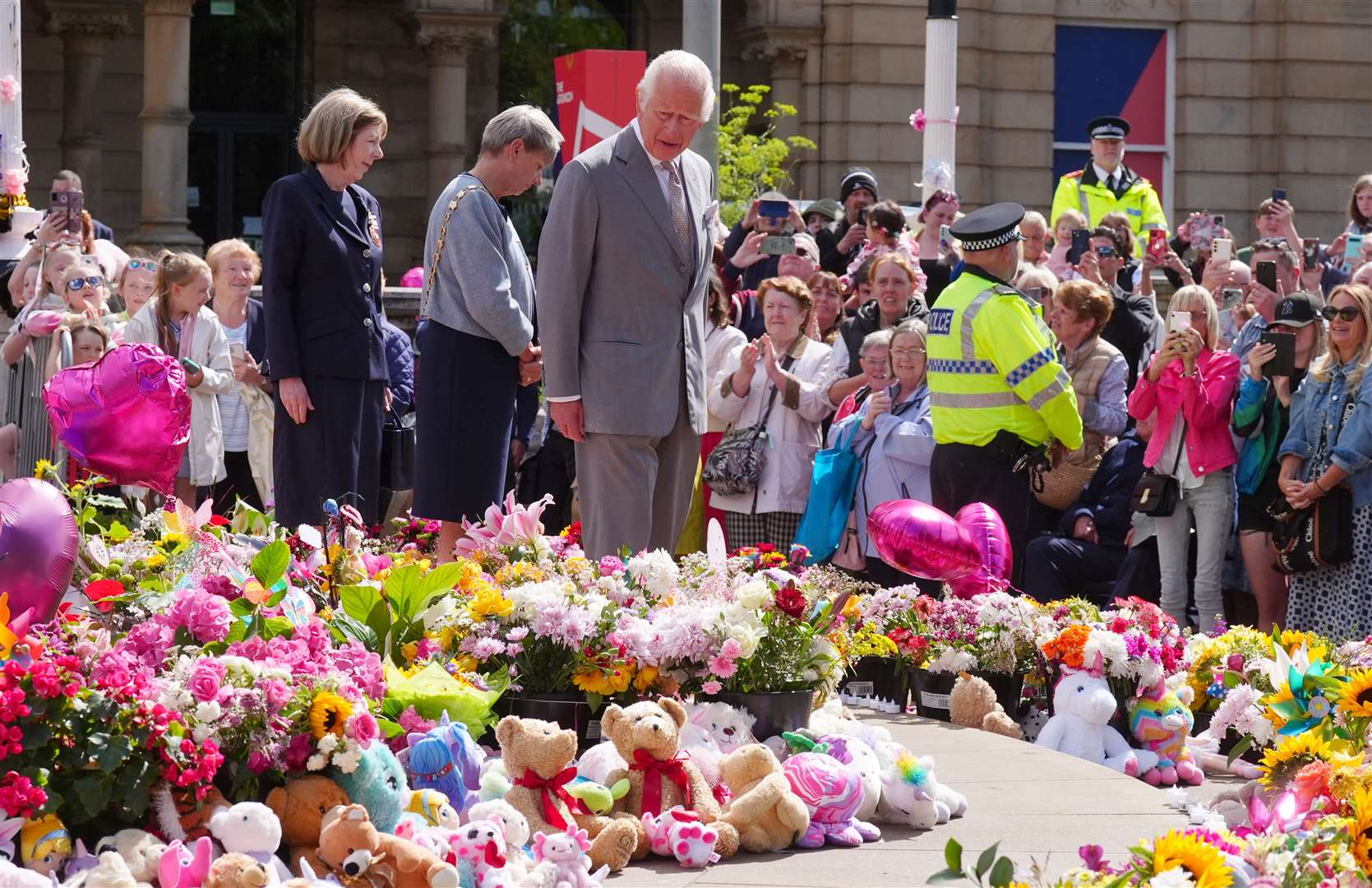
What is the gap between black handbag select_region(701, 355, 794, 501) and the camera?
9.95m

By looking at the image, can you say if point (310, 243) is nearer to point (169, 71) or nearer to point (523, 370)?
point (523, 370)

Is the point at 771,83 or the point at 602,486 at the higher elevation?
the point at 771,83

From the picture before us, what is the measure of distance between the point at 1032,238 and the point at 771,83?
9.94 metres

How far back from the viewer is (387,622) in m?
5.63

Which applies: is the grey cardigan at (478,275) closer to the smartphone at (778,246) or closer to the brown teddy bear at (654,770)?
the brown teddy bear at (654,770)

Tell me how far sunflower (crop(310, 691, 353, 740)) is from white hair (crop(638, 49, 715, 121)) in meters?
2.83

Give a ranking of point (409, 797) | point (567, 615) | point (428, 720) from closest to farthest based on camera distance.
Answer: point (409, 797) → point (428, 720) → point (567, 615)

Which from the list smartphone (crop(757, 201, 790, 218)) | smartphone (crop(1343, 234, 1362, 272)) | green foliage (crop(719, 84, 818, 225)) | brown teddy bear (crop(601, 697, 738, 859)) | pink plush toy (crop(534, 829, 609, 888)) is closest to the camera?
pink plush toy (crop(534, 829, 609, 888))

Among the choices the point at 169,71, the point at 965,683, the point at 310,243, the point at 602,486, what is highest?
the point at 169,71

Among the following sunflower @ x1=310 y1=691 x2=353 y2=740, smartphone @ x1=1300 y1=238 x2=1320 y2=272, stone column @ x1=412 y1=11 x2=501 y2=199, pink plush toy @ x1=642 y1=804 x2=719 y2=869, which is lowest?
pink plush toy @ x1=642 y1=804 x2=719 y2=869

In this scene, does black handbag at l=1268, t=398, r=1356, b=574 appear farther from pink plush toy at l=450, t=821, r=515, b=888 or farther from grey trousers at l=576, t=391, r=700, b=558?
pink plush toy at l=450, t=821, r=515, b=888

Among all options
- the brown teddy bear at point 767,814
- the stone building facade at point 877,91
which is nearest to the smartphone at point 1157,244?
the brown teddy bear at point 767,814

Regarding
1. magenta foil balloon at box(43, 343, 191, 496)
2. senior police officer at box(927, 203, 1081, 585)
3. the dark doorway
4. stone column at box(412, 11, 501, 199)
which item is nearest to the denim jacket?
senior police officer at box(927, 203, 1081, 585)

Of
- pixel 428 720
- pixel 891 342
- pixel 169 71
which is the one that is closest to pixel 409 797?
pixel 428 720
